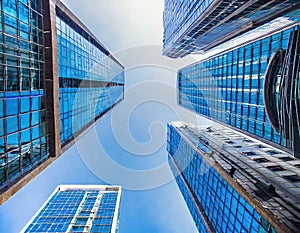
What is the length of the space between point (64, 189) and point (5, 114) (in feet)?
316

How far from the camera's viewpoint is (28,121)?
24328mm

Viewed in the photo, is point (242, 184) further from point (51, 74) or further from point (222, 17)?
point (222, 17)

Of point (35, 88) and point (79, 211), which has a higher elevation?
point (35, 88)

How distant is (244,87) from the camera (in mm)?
45969

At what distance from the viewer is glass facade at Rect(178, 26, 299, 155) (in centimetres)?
3616

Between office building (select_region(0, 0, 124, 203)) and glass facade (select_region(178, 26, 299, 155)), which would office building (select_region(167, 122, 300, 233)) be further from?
office building (select_region(0, 0, 124, 203))

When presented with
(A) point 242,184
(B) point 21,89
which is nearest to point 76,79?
(B) point 21,89

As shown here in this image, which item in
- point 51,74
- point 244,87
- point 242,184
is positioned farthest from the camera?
point 244,87

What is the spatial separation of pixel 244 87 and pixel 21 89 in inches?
1430

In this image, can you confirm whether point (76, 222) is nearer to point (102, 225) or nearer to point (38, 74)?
point (102, 225)

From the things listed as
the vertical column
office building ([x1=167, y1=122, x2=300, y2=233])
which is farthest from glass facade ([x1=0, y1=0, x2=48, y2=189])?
office building ([x1=167, y1=122, x2=300, y2=233])

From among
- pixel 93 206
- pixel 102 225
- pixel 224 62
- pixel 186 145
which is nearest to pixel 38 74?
pixel 224 62

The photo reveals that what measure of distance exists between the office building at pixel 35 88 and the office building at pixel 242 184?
24031mm

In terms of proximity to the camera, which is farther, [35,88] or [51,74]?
[51,74]
